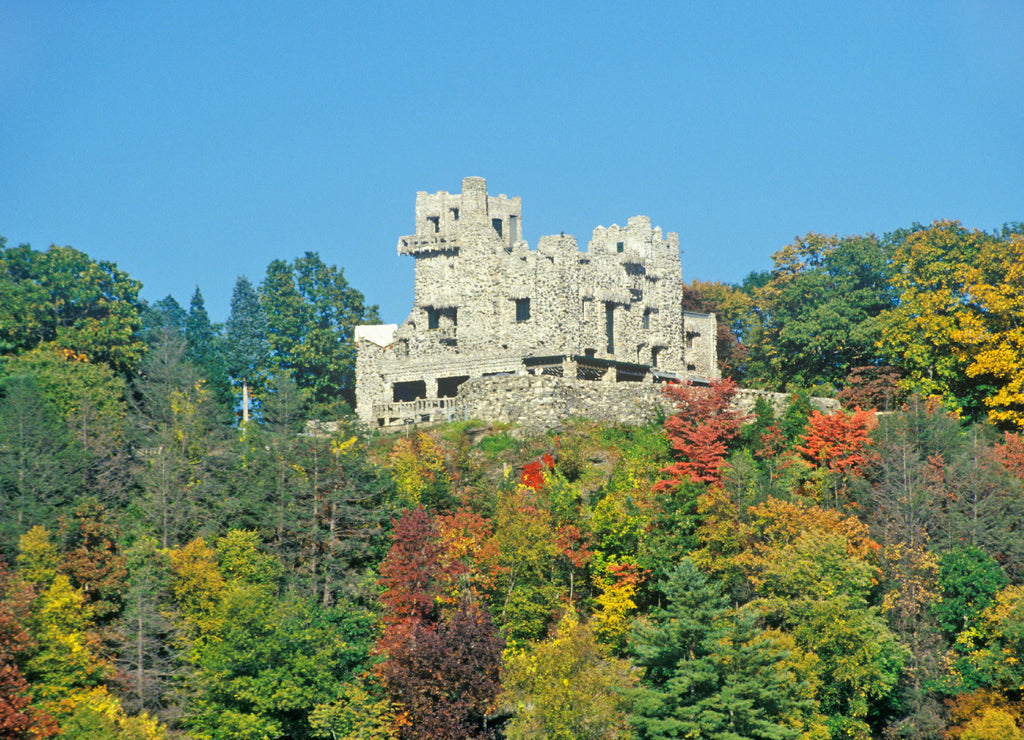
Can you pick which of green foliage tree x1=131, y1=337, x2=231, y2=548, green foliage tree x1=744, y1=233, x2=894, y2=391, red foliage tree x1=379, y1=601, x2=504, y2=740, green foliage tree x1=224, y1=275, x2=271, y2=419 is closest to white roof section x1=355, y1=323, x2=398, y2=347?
green foliage tree x1=224, y1=275, x2=271, y2=419

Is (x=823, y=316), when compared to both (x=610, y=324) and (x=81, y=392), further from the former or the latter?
(x=81, y=392)

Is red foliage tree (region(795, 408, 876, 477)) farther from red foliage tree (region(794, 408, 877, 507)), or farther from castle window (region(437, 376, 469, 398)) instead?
castle window (region(437, 376, 469, 398))

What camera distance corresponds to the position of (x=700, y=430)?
5625cm

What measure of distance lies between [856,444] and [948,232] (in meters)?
18.8

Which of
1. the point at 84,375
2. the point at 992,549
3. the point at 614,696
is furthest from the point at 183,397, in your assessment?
the point at 992,549

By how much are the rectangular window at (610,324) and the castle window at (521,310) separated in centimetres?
450

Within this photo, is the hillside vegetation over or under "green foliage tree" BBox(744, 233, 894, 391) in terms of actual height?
under

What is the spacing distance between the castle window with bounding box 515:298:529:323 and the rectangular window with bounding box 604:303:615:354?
4501 mm

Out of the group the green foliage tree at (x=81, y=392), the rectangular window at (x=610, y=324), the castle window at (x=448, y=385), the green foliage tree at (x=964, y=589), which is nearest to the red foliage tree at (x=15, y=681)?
the green foliage tree at (x=81, y=392)

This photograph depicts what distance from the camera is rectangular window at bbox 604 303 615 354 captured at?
76312 millimetres

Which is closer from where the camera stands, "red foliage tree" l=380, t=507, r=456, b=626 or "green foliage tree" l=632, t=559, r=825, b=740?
"green foliage tree" l=632, t=559, r=825, b=740

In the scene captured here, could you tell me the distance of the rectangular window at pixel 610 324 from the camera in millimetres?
76312

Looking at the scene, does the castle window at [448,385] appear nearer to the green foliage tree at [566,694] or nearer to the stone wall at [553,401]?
the stone wall at [553,401]

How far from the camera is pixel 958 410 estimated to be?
6562 centimetres
